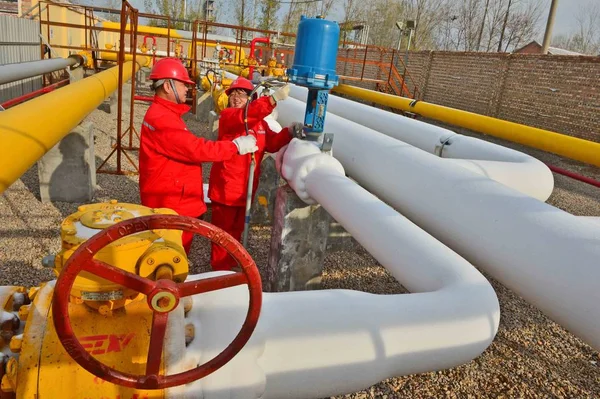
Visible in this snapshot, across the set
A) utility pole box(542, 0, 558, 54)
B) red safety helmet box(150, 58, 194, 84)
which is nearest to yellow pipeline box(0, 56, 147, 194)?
red safety helmet box(150, 58, 194, 84)

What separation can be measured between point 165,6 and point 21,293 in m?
35.4

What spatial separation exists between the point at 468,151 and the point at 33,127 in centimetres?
304

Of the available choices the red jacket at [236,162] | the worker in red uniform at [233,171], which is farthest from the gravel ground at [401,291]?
the red jacket at [236,162]

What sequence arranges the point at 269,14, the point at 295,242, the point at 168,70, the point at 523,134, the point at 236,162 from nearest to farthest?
1. the point at 168,70
2. the point at 295,242
3. the point at 236,162
4. the point at 523,134
5. the point at 269,14

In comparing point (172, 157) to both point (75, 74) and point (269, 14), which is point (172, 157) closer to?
point (75, 74)

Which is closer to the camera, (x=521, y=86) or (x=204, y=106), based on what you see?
(x=204, y=106)

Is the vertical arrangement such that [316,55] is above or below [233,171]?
above

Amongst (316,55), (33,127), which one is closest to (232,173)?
(316,55)

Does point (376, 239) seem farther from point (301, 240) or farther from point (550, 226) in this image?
point (301, 240)

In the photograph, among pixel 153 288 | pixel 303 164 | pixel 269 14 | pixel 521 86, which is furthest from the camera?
pixel 269 14

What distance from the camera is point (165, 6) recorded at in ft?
107

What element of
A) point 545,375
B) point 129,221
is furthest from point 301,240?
point 129,221

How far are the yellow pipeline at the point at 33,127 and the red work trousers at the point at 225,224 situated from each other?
1.19 m

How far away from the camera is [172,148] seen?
2764 millimetres
